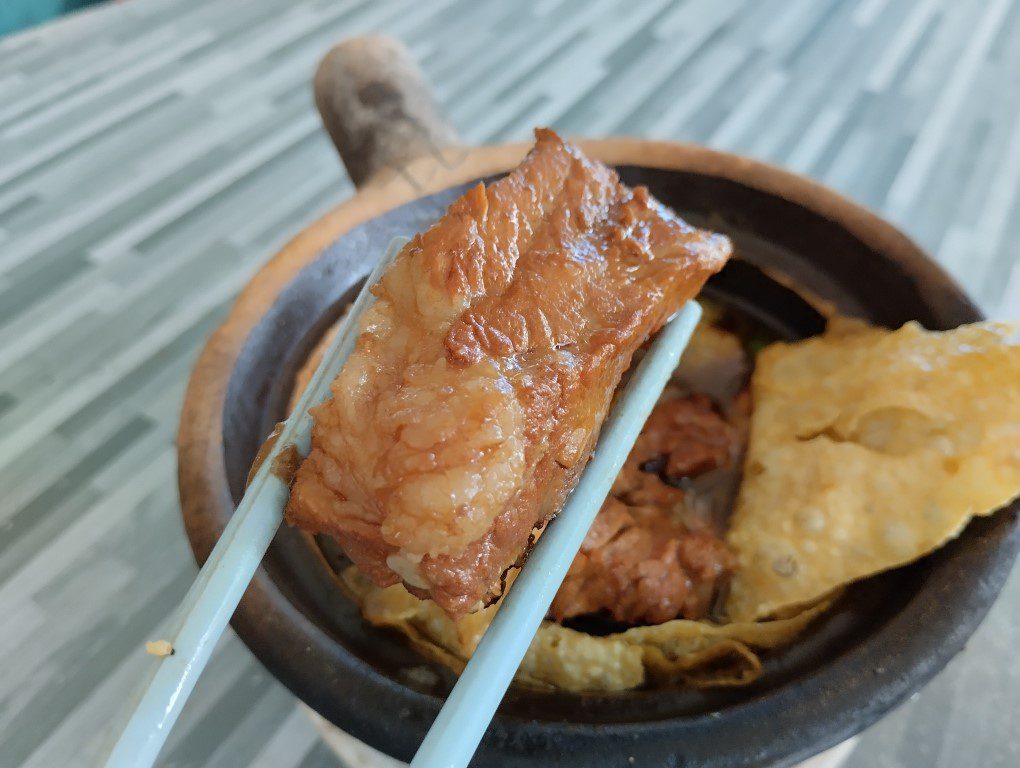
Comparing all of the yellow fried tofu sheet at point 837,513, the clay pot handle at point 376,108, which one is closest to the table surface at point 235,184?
the yellow fried tofu sheet at point 837,513

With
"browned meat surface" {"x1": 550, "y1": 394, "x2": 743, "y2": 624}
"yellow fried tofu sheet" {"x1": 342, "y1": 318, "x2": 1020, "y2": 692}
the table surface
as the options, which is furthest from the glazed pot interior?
the table surface

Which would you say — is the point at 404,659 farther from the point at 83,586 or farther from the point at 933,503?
the point at 83,586

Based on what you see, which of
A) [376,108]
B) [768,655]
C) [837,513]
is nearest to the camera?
[768,655]

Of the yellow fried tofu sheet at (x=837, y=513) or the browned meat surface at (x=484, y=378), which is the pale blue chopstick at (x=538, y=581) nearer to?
the browned meat surface at (x=484, y=378)

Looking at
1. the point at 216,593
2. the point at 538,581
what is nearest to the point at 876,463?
the point at 538,581

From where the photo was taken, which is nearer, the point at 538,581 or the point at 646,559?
the point at 538,581

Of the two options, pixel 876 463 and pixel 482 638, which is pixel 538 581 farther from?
pixel 876 463

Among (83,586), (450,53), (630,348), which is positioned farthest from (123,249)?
(630,348)
